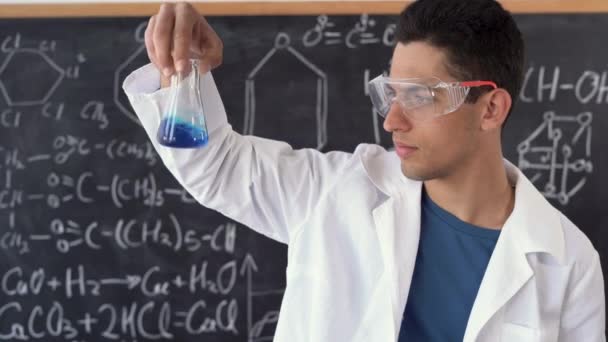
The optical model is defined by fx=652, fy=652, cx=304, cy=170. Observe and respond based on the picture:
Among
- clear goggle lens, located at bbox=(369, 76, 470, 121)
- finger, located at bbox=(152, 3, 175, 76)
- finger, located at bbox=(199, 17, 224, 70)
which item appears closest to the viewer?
finger, located at bbox=(152, 3, 175, 76)

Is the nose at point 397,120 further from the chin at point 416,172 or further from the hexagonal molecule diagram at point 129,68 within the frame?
A: the hexagonal molecule diagram at point 129,68

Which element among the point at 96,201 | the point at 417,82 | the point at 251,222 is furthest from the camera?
the point at 96,201

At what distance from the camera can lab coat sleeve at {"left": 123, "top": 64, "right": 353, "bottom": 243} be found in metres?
1.21

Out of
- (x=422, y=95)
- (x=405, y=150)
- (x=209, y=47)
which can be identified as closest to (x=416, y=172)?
(x=405, y=150)

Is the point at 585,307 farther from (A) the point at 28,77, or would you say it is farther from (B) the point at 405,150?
(A) the point at 28,77

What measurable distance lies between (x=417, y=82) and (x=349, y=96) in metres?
0.88

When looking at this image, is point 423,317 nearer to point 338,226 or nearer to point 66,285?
point 338,226

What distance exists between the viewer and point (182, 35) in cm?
104

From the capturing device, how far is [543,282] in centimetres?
138

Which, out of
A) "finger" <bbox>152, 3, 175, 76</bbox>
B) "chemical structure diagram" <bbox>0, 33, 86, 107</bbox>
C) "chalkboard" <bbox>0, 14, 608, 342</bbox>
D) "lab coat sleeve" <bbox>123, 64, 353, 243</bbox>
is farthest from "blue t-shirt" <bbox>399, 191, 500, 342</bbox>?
"chemical structure diagram" <bbox>0, 33, 86, 107</bbox>

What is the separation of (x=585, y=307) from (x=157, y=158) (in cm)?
135

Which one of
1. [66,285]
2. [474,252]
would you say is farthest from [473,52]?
[66,285]

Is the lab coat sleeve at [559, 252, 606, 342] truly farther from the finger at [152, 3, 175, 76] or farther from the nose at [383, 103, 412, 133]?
the finger at [152, 3, 175, 76]

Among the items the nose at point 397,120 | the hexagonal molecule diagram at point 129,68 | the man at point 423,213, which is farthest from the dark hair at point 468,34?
the hexagonal molecule diagram at point 129,68
